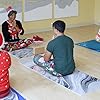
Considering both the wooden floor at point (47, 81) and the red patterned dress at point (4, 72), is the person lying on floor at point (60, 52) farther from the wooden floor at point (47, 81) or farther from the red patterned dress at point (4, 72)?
the red patterned dress at point (4, 72)

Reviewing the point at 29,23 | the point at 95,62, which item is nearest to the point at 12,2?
the point at 29,23

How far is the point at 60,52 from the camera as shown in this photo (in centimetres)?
304

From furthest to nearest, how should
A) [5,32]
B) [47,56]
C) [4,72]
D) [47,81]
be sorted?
[5,32] < [47,56] < [47,81] < [4,72]

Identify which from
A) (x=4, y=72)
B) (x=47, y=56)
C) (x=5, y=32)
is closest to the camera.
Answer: (x=4, y=72)

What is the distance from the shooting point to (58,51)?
304cm

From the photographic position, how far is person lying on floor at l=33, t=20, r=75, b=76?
301 centimetres

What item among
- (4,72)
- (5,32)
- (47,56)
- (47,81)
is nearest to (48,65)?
(47,56)

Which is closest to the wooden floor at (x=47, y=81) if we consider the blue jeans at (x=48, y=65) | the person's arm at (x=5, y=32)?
the blue jeans at (x=48, y=65)

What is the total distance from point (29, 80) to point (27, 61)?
70 centimetres

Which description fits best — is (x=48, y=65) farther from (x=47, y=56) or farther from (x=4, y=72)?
(x=4, y=72)

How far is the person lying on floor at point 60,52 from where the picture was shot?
9.89 ft

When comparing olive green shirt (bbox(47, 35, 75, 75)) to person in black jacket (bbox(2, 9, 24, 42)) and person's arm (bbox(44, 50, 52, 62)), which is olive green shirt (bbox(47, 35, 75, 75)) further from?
person in black jacket (bbox(2, 9, 24, 42))

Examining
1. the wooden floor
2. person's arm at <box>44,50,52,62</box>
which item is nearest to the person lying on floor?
person's arm at <box>44,50,52,62</box>

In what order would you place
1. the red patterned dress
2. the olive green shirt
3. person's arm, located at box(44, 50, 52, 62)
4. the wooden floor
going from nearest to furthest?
the red patterned dress < the wooden floor < the olive green shirt < person's arm, located at box(44, 50, 52, 62)
